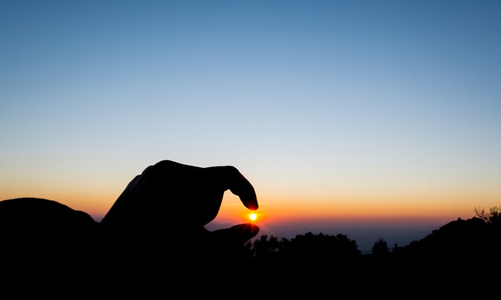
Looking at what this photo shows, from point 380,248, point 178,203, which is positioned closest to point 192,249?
point 178,203

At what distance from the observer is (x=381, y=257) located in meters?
5.53

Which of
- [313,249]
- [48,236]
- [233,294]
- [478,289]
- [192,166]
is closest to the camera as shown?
[48,236]

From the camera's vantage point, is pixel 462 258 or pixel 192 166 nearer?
pixel 192 166

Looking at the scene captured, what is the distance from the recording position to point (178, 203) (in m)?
3.27

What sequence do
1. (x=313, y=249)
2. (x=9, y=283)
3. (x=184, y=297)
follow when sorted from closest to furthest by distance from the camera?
(x=9, y=283) → (x=184, y=297) → (x=313, y=249)

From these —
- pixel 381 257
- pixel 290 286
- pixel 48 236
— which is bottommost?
pixel 290 286

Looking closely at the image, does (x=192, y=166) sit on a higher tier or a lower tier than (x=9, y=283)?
higher

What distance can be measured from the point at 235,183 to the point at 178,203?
2.37ft

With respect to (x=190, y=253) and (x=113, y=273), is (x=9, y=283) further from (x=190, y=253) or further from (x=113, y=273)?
(x=190, y=253)

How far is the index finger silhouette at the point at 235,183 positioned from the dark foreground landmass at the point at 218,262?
63 cm

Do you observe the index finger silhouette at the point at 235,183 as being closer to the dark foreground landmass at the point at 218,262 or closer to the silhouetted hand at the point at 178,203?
the silhouetted hand at the point at 178,203

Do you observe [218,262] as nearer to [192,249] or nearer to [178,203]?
[192,249]

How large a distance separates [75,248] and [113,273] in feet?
1.15

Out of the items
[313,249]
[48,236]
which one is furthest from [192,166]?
[313,249]
